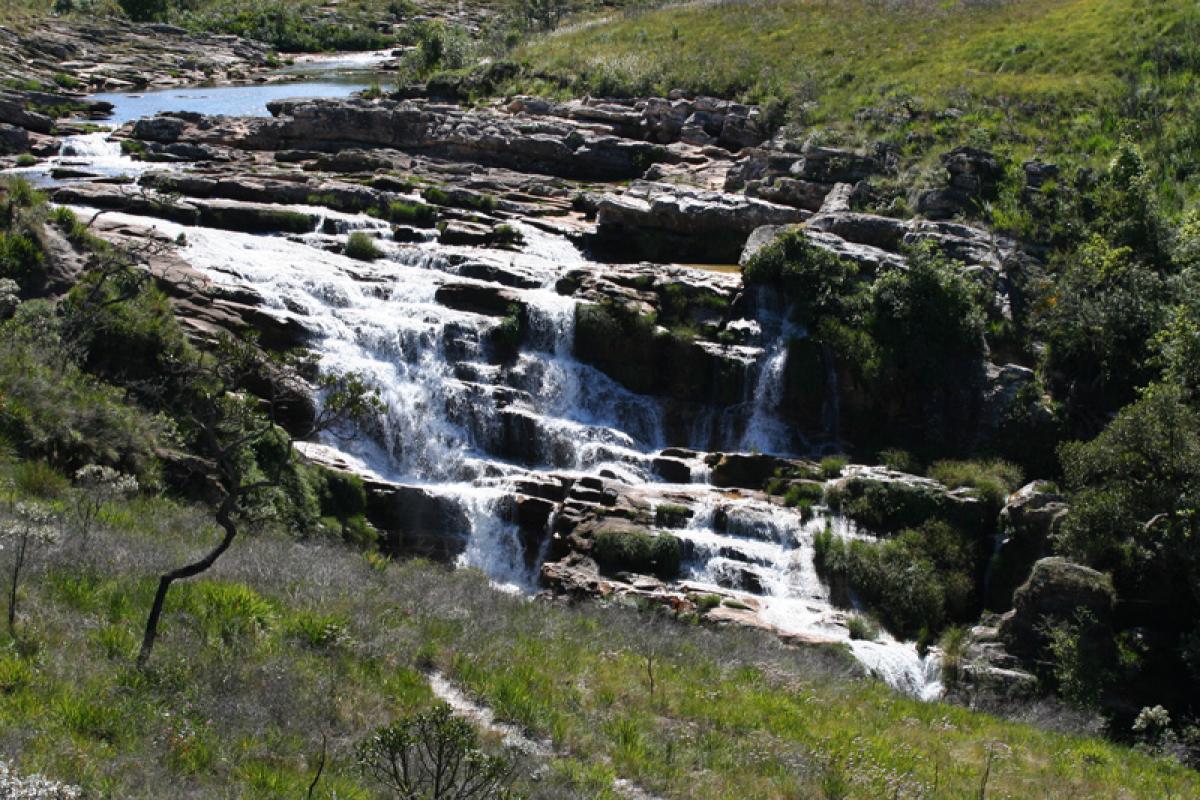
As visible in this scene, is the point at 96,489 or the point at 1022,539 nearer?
the point at 96,489

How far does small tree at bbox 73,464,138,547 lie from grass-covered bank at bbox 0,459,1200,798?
0.68 ft

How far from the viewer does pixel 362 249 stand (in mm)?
29750

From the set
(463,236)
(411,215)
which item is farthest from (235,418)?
(411,215)

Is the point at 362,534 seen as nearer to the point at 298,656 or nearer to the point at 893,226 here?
the point at 298,656

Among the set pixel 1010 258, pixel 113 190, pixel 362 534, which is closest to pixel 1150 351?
pixel 1010 258

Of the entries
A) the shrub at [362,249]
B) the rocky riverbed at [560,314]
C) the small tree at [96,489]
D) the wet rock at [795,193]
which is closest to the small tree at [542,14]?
the rocky riverbed at [560,314]

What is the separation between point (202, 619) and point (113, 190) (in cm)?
2453

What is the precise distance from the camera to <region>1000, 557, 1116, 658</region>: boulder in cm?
1767

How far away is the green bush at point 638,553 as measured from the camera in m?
20.4

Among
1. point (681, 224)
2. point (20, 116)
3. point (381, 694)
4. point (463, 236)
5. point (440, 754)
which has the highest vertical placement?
point (20, 116)

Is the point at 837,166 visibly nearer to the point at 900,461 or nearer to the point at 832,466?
the point at 900,461

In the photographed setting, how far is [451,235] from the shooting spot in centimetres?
3153

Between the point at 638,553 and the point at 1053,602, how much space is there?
7526mm

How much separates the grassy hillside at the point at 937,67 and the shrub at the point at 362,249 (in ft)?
59.8
